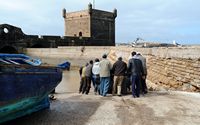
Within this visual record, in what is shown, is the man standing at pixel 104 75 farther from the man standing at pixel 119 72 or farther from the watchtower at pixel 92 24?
the watchtower at pixel 92 24

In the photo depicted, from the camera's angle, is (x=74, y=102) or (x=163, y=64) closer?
(x=74, y=102)

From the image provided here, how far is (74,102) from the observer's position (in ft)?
31.8

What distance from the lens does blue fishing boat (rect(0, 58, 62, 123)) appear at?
6457 millimetres

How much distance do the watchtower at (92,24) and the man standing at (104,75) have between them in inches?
1516

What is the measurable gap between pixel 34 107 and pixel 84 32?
4482 cm

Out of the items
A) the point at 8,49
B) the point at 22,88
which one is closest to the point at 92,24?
the point at 8,49

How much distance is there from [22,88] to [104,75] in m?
Result: 4.33

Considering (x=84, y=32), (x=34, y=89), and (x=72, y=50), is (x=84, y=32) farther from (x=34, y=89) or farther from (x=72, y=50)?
(x=34, y=89)

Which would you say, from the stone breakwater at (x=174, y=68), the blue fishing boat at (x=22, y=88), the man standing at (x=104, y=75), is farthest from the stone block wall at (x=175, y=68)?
the blue fishing boat at (x=22, y=88)

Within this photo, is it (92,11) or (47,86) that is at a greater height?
(92,11)

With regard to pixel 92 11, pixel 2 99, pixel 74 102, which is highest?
pixel 92 11

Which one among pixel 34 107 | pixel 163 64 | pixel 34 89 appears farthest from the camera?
pixel 163 64

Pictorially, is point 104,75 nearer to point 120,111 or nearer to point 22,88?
point 120,111

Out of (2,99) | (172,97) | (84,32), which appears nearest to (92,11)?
(84,32)
